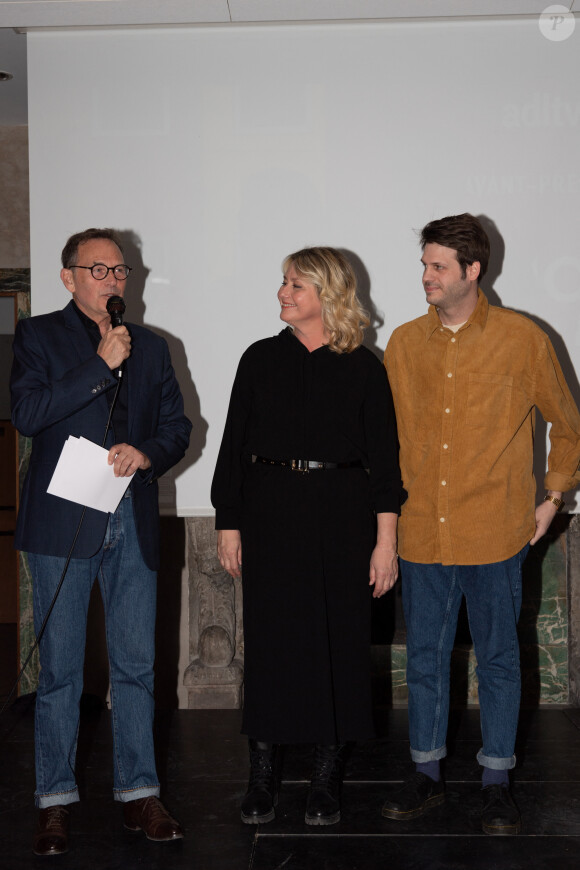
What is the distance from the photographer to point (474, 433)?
2652 millimetres

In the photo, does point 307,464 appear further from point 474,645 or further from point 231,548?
point 474,645

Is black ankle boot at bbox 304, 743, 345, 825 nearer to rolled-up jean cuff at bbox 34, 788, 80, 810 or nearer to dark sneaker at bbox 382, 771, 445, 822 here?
dark sneaker at bbox 382, 771, 445, 822

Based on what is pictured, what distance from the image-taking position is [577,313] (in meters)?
3.77

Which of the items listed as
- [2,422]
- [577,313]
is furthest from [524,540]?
[2,422]

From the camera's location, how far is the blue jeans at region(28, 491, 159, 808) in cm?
249

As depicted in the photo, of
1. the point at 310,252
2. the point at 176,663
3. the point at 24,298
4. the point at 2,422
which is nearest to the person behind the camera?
the point at 310,252

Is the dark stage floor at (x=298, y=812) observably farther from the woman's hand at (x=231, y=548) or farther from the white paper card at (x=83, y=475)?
the white paper card at (x=83, y=475)

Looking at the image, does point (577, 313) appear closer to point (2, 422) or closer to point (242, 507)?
point (242, 507)

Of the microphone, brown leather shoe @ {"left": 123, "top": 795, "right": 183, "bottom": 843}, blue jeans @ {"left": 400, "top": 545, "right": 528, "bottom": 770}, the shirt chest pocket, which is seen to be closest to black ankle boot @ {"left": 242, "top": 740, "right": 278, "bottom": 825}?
brown leather shoe @ {"left": 123, "top": 795, "right": 183, "bottom": 843}

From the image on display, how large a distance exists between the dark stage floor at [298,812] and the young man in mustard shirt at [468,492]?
0.11 meters

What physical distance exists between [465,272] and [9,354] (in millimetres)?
4335

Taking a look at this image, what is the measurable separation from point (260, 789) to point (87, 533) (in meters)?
0.95

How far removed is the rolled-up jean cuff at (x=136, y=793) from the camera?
2.59 m

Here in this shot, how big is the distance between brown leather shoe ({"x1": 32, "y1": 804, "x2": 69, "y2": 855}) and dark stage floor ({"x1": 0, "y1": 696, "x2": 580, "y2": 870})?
1.1 inches
